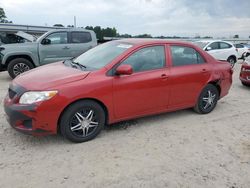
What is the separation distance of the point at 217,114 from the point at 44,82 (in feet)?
12.0

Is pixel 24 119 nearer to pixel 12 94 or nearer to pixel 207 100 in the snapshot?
pixel 12 94

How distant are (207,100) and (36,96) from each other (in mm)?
3501

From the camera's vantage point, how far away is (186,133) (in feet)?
14.6

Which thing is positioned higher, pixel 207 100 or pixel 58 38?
pixel 58 38

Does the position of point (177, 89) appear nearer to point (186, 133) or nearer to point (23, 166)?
point (186, 133)

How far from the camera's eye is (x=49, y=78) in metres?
3.87

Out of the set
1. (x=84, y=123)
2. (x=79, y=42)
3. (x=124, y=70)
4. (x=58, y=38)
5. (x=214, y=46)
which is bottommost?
(x=84, y=123)

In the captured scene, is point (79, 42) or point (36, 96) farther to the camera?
point (79, 42)

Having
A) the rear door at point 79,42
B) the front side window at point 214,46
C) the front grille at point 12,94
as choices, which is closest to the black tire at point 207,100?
the front grille at point 12,94

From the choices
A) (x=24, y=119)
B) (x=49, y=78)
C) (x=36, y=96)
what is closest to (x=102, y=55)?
(x=49, y=78)

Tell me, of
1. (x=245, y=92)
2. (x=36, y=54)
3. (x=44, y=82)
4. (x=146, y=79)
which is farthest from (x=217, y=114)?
(x=36, y=54)

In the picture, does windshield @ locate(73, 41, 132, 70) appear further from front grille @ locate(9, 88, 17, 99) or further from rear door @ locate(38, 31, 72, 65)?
→ rear door @ locate(38, 31, 72, 65)

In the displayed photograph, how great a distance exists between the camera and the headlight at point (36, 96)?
357 cm

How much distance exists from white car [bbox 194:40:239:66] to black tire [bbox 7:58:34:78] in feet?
27.7
